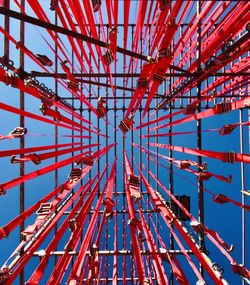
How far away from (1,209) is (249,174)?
21.4 meters

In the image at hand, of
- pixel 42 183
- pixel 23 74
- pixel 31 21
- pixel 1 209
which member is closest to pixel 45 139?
pixel 42 183

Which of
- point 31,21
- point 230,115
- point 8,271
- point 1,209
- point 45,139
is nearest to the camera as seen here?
point 31,21

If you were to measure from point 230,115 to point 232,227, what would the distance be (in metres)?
9.23

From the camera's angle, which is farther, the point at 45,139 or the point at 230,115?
the point at 45,139

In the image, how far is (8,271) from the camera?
12.6ft

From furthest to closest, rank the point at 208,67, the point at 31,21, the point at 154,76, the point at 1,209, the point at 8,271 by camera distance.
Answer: the point at 1,209, the point at 208,67, the point at 154,76, the point at 8,271, the point at 31,21

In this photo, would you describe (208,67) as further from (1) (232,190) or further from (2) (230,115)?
(1) (232,190)

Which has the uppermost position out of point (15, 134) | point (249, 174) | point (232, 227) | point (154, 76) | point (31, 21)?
point (31, 21)

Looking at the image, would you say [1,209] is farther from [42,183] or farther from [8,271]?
[8,271]

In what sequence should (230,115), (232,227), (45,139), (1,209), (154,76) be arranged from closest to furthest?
1. (154,76)
2. (230,115)
3. (232,227)
4. (1,209)
5. (45,139)

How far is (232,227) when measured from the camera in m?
23.8

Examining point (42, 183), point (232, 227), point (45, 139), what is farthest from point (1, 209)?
point (232, 227)

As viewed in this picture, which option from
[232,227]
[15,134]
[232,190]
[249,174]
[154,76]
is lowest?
[232,227]

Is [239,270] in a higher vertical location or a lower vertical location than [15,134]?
lower
